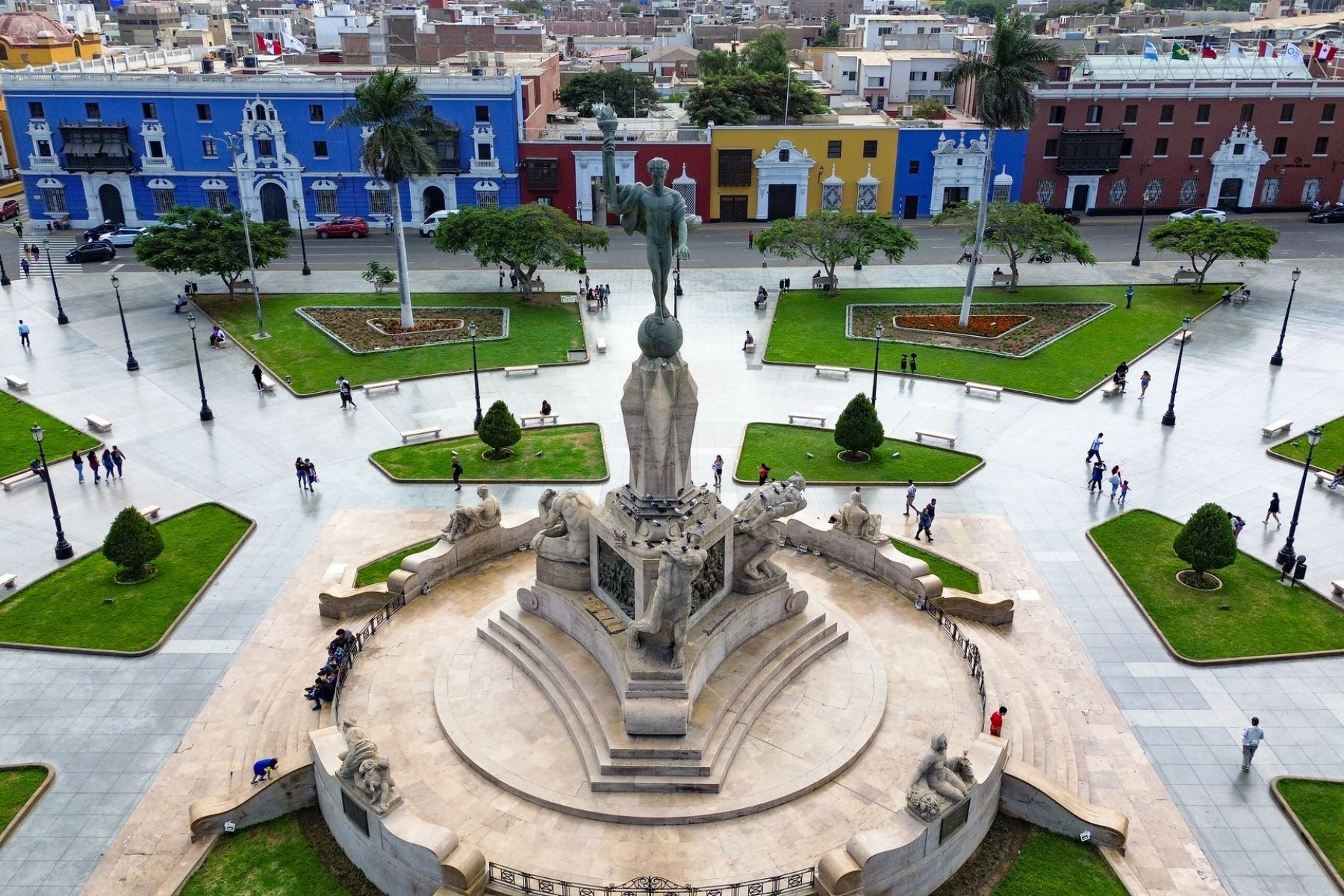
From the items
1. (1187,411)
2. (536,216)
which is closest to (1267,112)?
(1187,411)

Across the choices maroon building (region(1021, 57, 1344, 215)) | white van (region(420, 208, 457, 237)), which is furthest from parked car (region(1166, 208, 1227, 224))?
white van (region(420, 208, 457, 237))

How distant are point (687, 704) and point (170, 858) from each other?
893cm

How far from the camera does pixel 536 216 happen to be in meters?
47.5

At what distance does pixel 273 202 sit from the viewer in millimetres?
62000

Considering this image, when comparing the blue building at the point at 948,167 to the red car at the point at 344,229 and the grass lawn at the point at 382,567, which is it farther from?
the grass lawn at the point at 382,567

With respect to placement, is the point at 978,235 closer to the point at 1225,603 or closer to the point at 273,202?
the point at 1225,603

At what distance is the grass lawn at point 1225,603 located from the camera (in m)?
23.4

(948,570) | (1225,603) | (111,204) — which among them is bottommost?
(1225,603)

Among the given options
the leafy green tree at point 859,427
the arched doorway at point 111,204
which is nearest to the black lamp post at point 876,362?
the leafy green tree at point 859,427

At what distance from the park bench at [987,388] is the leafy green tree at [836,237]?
1178 centimetres

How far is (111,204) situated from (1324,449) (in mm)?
61914

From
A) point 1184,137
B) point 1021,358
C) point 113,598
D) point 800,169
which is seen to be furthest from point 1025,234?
point 113,598

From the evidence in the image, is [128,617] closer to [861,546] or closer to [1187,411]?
[861,546]

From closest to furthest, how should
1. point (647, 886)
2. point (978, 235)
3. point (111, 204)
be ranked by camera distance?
point (647, 886), point (978, 235), point (111, 204)
